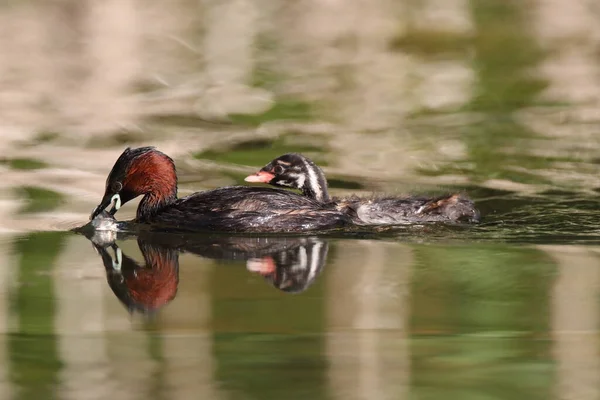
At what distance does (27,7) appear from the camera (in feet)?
63.8

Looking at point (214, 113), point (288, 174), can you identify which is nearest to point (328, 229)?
point (288, 174)

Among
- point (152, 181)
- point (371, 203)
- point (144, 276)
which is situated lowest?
point (144, 276)

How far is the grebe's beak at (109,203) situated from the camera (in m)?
7.95

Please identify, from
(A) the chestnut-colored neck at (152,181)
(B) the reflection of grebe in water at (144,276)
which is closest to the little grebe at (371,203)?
(A) the chestnut-colored neck at (152,181)

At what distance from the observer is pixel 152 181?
26.6ft

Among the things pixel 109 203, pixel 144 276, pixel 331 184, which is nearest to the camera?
pixel 144 276

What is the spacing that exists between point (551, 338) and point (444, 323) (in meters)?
0.47

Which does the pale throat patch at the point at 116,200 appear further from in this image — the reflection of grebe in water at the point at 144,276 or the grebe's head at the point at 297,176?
the grebe's head at the point at 297,176

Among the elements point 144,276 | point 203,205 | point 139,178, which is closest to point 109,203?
point 139,178

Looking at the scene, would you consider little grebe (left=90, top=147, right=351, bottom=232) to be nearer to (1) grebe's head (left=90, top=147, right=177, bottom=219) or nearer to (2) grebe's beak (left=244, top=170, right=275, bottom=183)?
(1) grebe's head (left=90, top=147, right=177, bottom=219)

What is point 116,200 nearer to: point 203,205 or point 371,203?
point 203,205

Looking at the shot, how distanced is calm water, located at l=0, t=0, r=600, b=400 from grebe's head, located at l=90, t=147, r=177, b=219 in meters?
0.29

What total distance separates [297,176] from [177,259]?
1.58m

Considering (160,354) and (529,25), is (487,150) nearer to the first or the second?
(160,354)
